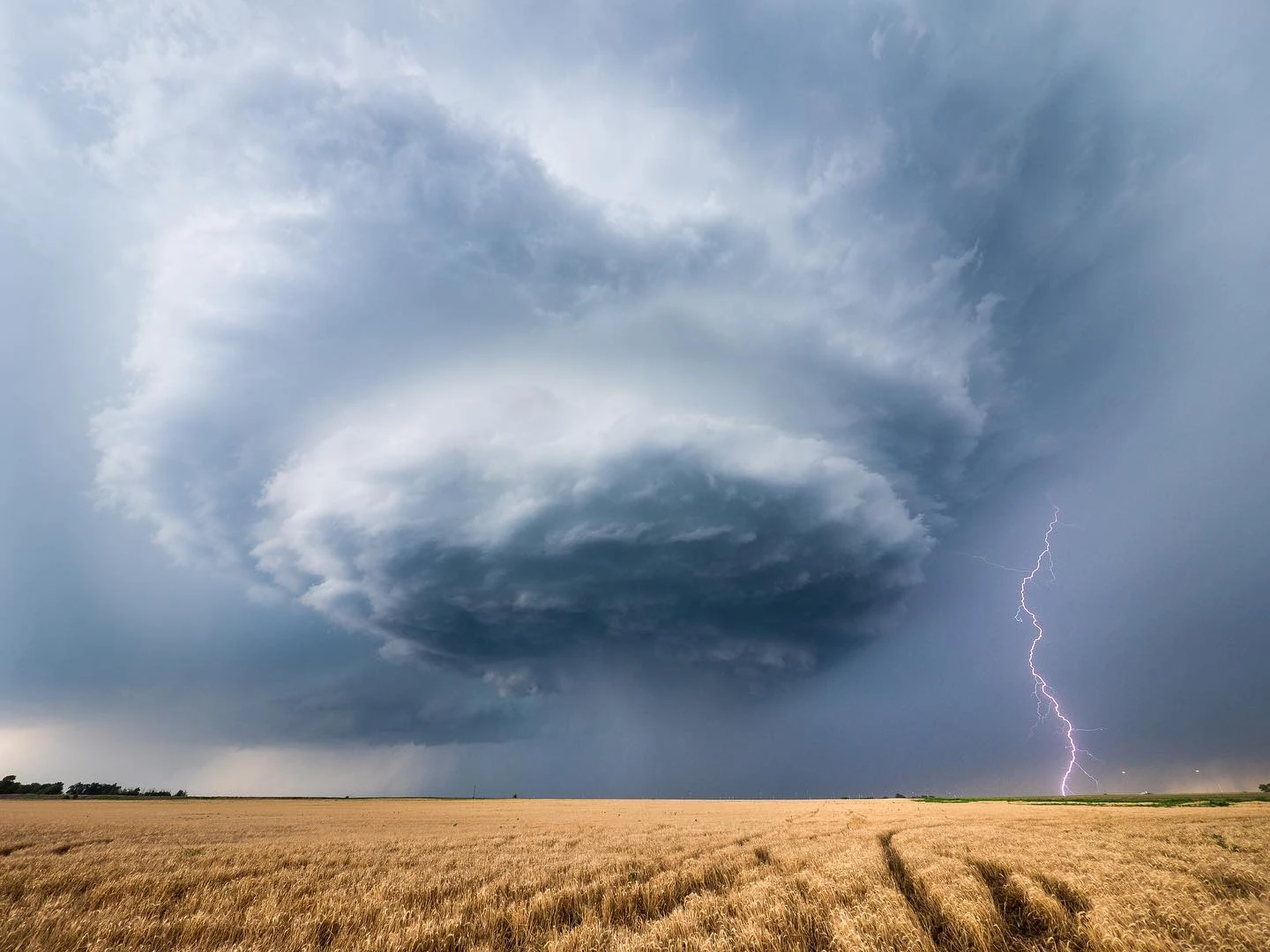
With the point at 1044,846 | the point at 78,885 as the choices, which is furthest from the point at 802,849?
the point at 78,885

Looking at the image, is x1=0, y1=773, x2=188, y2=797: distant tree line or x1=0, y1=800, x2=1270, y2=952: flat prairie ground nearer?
x1=0, y1=800, x2=1270, y2=952: flat prairie ground

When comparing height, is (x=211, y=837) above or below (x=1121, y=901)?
below

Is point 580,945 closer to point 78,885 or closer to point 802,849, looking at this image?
point 802,849

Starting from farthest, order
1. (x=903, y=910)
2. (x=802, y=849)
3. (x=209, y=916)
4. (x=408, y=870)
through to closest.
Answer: (x=802, y=849), (x=408, y=870), (x=209, y=916), (x=903, y=910)

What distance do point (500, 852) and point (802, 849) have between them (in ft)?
36.3

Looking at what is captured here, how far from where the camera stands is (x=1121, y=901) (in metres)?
10.2

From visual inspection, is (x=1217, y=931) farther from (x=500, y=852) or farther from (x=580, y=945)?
(x=500, y=852)

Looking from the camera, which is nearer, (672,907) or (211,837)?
(672,907)

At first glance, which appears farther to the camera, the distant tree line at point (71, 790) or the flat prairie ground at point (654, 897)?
the distant tree line at point (71, 790)

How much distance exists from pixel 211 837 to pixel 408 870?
20686mm

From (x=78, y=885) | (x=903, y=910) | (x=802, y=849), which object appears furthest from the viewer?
(x=802, y=849)

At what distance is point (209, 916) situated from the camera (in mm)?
10836

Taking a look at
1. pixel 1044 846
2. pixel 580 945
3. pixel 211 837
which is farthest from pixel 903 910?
pixel 211 837

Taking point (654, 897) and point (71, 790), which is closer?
point (654, 897)
